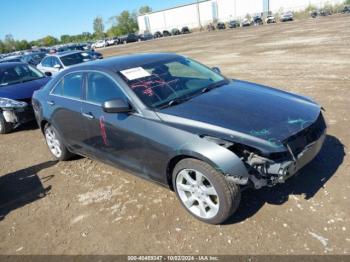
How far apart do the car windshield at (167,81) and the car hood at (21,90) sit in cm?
438

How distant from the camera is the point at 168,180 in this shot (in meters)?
3.82

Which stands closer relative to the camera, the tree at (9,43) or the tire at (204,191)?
the tire at (204,191)

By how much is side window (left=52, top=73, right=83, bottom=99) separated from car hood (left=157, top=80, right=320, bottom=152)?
1.66 metres

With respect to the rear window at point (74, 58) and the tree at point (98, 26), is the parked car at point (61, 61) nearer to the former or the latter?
the rear window at point (74, 58)

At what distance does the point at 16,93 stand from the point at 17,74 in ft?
4.64

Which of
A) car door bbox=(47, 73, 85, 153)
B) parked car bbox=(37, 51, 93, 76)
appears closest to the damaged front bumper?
car door bbox=(47, 73, 85, 153)

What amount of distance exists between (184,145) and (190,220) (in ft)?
3.07

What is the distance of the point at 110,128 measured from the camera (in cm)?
422

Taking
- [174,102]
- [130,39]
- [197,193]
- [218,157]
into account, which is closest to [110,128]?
[174,102]

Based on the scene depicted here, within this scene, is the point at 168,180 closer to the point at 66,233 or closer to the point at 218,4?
the point at 66,233

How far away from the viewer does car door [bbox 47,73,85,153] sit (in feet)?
15.8

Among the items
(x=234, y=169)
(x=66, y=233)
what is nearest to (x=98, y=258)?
(x=66, y=233)

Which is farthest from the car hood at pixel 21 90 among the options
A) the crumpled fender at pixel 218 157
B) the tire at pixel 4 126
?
the crumpled fender at pixel 218 157

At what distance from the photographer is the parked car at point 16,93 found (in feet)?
24.8
